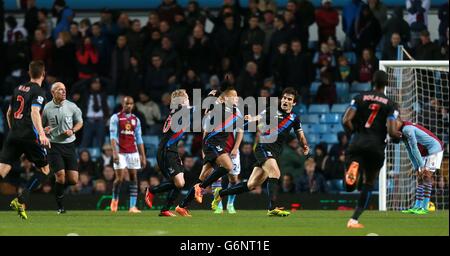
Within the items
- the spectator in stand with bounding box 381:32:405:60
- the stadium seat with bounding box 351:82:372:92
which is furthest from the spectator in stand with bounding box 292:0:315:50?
the spectator in stand with bounding box 381:32:405:60

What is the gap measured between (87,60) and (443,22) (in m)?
8.19

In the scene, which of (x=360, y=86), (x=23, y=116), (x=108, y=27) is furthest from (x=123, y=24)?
(x=23, y=116)

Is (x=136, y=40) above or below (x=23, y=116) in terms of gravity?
above

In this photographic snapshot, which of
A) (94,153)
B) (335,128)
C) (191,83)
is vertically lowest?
(94,153)

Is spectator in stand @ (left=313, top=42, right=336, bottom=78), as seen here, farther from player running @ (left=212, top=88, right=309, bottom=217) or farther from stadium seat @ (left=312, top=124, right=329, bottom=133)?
player running @ (left=212, top=88, right=309, bottom=217)

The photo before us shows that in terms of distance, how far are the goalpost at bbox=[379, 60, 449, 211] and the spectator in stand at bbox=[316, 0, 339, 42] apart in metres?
3.28

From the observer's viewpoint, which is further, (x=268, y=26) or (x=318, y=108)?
(x=268, y=26)

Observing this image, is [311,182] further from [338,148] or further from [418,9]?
[418,9]

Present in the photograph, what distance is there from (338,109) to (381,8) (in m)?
2.68

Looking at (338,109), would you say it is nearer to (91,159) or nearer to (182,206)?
(91,159)

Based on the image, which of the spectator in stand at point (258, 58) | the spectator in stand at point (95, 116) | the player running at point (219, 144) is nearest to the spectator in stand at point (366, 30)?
the spectator in stand at point (258, 58)

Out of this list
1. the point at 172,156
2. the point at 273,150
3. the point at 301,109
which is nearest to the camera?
the point at 273,150

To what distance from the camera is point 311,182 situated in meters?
23.5
